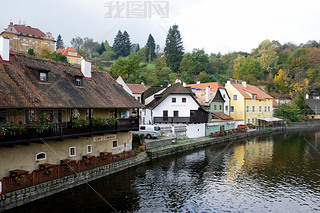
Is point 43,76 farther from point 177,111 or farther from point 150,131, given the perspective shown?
point 177,111

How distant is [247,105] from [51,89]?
163 feet

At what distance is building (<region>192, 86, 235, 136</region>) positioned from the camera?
49484 millimetres

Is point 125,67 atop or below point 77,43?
below

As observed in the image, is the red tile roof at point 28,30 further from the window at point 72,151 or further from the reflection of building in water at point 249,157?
the window at point 72,151

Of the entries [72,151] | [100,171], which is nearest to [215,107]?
[100,171]

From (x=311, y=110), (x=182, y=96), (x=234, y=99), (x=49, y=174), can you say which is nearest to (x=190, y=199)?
(x=49, y=174)

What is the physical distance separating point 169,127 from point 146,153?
1006 cm

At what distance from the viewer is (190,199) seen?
1867 cm

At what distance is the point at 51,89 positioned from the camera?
66.1 feet

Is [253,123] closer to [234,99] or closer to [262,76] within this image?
[234,99]

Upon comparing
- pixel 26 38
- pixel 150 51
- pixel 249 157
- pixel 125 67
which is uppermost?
pixel 150 51

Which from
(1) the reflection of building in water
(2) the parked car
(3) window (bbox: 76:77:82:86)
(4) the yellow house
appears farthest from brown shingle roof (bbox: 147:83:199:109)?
(4) the yellow house

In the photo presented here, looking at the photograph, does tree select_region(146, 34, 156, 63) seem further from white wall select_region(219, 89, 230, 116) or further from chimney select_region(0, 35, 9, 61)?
chimney select_region(0, 35, 9, 61)

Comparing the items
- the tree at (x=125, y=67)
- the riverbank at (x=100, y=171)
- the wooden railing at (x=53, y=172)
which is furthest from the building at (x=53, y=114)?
the tree at (x=125, y=67)
